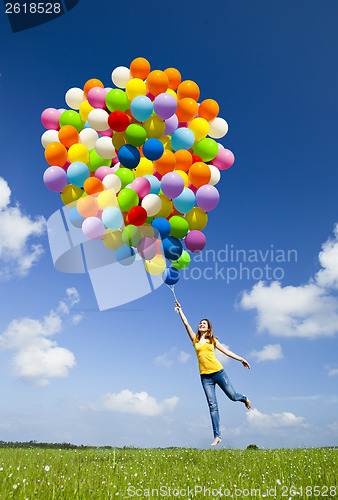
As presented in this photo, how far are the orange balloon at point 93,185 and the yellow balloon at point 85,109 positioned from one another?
1389 mm

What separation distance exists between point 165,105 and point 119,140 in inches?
39.3

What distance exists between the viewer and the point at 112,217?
6.82 m

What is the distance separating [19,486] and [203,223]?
4956mm

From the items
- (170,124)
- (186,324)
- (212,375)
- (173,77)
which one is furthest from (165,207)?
(212,375)

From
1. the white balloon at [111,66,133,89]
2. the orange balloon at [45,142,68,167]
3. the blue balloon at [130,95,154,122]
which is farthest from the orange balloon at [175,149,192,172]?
the orange balloon at [45,142,68,167]

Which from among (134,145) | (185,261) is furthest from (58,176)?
(185,261)

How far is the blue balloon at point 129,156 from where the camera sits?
6.82 metres

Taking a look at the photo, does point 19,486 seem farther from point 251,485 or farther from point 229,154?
point 229,154

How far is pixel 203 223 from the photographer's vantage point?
299 inches

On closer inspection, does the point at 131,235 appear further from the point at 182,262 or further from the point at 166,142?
the point at 166,142

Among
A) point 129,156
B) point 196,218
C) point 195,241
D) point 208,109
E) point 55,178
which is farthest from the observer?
point 208,109

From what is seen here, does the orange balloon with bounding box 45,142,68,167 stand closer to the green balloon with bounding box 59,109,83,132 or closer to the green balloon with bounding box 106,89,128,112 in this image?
the green balloon with bounding box 59,109,83,132

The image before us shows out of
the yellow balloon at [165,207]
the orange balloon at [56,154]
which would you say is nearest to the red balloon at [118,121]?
the orange balloon at [56,154]

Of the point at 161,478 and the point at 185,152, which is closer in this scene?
the point at 161,478
